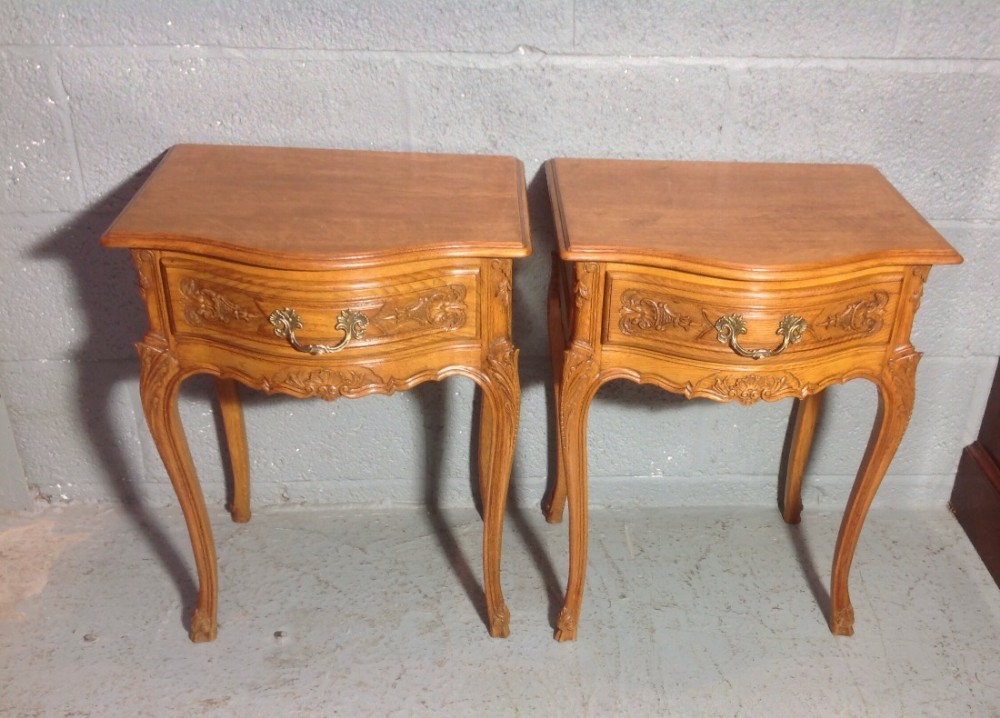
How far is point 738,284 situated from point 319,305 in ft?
1.98

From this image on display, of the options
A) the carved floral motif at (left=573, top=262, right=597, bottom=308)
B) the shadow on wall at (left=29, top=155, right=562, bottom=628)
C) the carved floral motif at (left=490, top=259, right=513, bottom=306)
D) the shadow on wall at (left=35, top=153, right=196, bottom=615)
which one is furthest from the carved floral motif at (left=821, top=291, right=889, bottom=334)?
the shadow on wall at (left=35, top=153, right=196, bottom=615)

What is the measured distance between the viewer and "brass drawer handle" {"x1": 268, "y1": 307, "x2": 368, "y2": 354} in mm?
1358

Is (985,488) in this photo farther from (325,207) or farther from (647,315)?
(325,207)

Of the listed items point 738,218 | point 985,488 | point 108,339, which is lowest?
point 985,488

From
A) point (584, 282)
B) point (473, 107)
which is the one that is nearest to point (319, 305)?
point (584, 282)

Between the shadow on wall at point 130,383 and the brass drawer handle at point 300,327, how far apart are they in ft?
1.75

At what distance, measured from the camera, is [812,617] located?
1.85 m

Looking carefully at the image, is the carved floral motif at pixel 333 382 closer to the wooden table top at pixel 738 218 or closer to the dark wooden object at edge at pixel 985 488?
the wooden table top at pixel 738 218

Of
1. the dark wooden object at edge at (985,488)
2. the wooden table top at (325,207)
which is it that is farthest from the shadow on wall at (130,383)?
the dark wooden object at edge at (985,488)

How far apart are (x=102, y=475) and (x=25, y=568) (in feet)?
0.81

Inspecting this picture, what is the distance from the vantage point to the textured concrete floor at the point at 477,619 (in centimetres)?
168

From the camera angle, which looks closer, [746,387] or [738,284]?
[738,284]

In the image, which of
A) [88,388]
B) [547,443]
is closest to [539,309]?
[547,443]

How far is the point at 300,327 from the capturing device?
1372 mm
